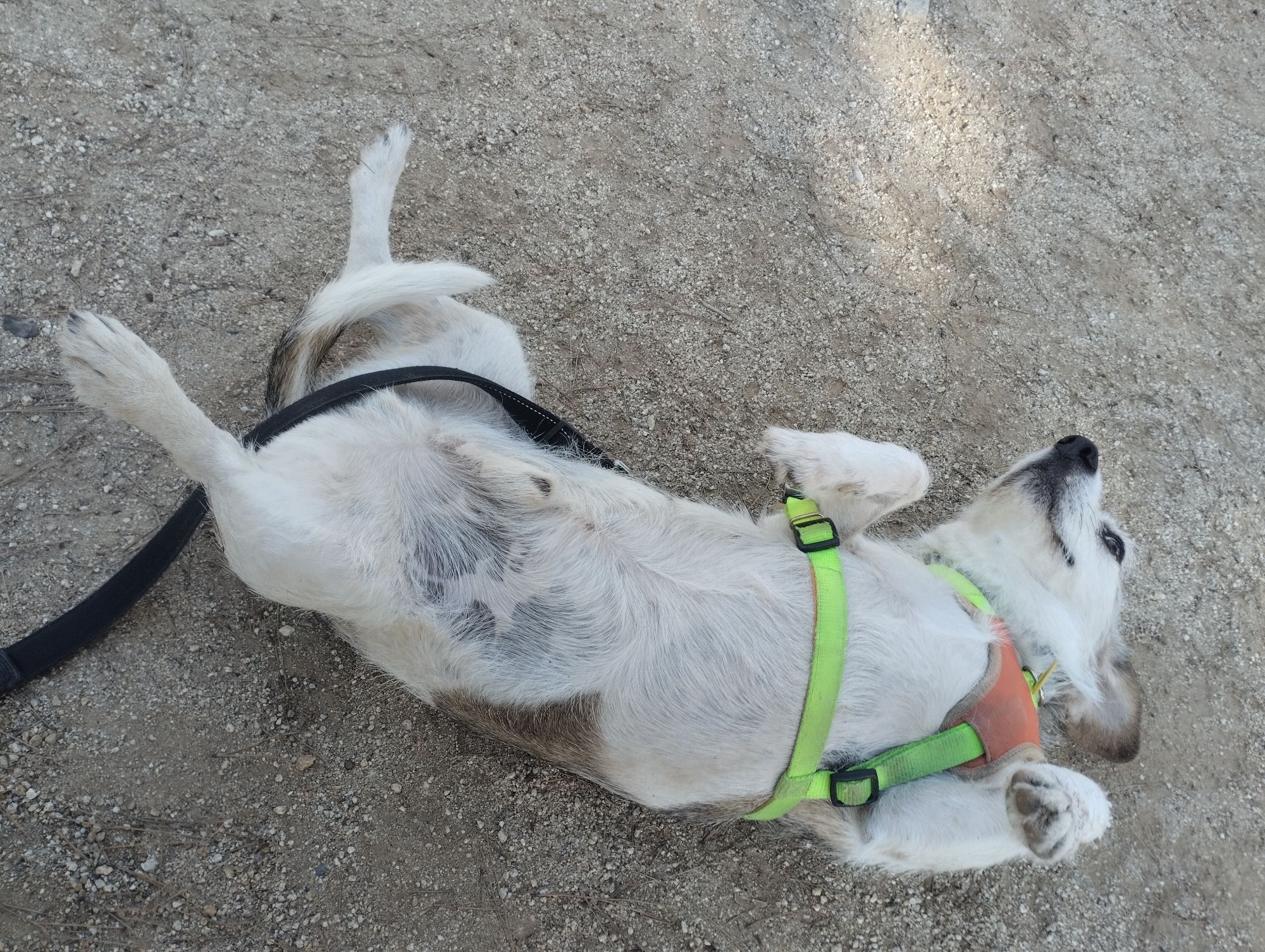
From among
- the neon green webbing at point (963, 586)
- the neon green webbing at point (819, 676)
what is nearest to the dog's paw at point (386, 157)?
the neon green webbing at point (819, 676)

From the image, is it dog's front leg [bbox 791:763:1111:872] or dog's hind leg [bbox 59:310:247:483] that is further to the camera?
dog's hind leg [bbox 59:310:247:483]

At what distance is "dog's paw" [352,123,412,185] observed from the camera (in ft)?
8.82

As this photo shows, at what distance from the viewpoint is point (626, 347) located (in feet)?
10.3

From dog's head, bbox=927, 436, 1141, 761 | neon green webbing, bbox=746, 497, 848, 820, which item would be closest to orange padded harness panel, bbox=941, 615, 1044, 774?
dog's head, bbox=927, 436, 1141, 761

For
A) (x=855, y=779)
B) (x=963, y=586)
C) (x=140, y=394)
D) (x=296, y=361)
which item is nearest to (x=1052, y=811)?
(x=855, y=779)

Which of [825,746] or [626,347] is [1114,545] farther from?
[626,347]

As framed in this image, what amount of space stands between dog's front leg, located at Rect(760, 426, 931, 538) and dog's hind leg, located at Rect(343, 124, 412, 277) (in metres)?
1.53

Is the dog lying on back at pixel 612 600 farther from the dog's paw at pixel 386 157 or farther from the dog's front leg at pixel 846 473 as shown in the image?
the dog's paw at pixel 386 157

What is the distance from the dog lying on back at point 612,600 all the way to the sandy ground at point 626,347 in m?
0.66

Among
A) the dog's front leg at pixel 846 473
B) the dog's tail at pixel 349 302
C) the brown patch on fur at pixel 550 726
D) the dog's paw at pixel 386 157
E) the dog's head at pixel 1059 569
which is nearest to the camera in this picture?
the brown patch on fur at pixel 550 726

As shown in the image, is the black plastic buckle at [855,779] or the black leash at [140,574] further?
the black leash at [140,574]

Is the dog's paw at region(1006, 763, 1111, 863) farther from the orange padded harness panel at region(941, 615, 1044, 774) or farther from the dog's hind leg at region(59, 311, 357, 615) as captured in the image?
the dog's hind leg at region(59, 311, 357, 615)

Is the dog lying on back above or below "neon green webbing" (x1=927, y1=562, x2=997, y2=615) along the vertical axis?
below

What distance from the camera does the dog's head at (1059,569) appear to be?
245cm
